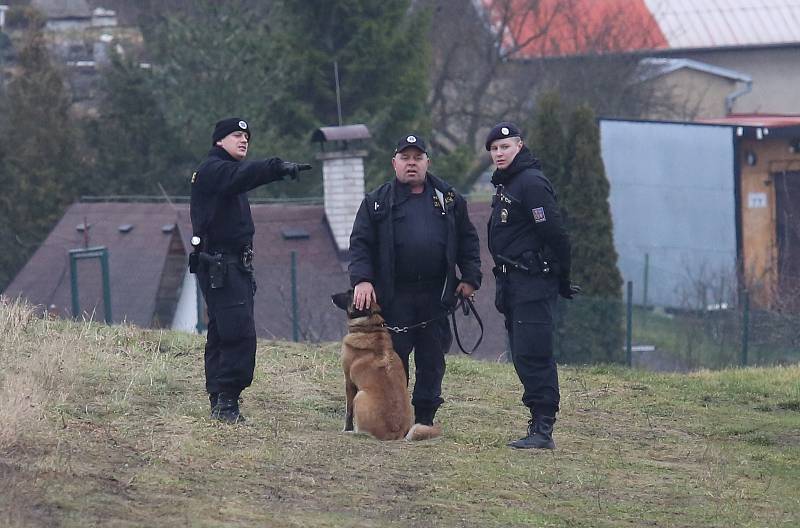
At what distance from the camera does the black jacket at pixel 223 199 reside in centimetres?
679

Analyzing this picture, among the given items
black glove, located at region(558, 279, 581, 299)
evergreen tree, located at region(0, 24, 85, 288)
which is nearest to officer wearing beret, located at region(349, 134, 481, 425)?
black glove, located at region(558, 279, 581, 299)

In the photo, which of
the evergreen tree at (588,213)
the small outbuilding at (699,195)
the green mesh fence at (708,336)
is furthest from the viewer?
the small outbuilding at (699,195)

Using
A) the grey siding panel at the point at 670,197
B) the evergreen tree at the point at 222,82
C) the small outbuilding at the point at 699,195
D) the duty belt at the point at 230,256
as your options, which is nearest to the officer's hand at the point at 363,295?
the duty belt at the point at 230,256

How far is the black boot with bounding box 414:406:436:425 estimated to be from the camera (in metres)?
7.26

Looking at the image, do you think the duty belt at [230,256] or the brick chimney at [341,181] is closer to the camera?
the duty belt at [230,256]

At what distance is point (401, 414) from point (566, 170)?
49.5 ft

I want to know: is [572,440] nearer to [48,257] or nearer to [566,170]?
[566,170]

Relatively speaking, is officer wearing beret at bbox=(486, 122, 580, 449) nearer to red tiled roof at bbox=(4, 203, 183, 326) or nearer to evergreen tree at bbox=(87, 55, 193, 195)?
red tiled roof at bbox=(4, 203, 183, 326)

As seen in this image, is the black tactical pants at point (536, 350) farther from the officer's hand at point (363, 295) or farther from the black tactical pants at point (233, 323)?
the black tactical pants at point (233, 323)

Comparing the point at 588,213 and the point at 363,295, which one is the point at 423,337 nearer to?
the point at 363,295

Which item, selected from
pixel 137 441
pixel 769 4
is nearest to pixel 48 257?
pixel 137 441

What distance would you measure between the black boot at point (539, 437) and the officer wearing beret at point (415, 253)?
574mm

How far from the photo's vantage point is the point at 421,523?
522cm

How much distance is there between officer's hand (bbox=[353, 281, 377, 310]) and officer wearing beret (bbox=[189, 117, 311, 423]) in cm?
64
